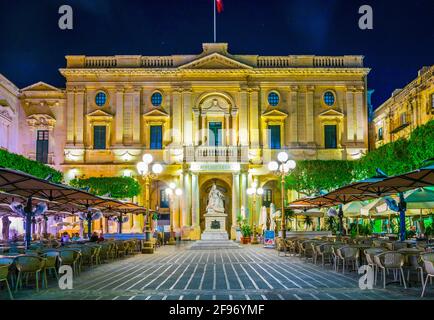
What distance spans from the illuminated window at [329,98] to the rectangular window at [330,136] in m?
1.93

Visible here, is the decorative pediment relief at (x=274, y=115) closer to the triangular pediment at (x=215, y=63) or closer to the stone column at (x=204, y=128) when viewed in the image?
the triangular pediment at (x=215, y=63)

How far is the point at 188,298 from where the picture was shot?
41.2ft

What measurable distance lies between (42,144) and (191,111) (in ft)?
42.1

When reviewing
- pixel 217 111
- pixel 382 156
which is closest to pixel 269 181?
pixel 217 111

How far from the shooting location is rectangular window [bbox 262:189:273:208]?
176 ft

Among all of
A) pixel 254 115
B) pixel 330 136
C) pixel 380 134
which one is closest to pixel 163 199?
pixel 254 115

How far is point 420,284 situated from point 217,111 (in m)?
38.6

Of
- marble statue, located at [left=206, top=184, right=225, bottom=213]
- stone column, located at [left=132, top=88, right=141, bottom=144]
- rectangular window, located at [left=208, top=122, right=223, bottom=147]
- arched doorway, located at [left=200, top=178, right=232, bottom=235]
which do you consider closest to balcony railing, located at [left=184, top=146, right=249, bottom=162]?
rectangular window, located at [left=208, top=122, right=223, bottom=147]

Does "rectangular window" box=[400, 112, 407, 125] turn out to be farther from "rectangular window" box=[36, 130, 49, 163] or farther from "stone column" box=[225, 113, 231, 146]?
"rectangular window" box=[36, 130, 49, 163]

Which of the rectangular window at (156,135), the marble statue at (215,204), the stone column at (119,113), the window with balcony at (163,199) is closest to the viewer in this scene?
the marble statue at (215,204)

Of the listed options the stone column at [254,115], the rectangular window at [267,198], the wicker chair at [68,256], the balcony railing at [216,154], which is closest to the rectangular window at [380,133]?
the rectangular window at [267,198]

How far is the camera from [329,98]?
52.6 metres

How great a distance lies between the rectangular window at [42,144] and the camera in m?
52.5

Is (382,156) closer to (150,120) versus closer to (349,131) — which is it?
(349,131)
